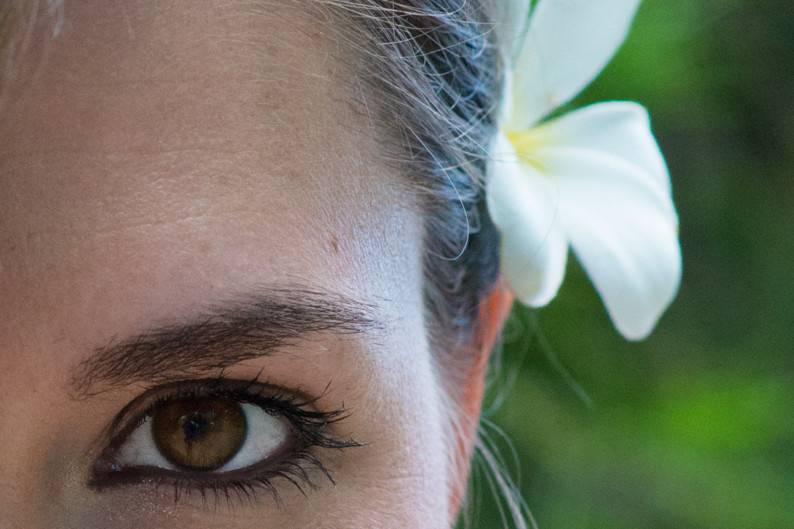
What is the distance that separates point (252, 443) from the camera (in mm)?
730

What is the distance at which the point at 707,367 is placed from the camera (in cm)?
165

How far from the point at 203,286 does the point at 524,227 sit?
0.32 metres

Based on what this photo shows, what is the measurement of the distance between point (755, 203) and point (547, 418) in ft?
1.76

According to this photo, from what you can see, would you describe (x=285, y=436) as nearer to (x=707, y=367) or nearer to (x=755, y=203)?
(x=707, y=367)

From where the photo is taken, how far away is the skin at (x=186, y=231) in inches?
23.4

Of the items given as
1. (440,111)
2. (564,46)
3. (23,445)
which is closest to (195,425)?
(23,445)

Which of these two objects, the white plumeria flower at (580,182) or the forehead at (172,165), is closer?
the forehead at (172,165)

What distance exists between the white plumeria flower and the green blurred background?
26.5 inches

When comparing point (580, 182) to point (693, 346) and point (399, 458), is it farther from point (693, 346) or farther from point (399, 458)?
point (693, 346)

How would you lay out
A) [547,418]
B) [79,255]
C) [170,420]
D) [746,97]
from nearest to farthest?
[79,255] → [170,420] → [547,418] → [746,97]

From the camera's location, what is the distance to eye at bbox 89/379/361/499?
0.68 meters

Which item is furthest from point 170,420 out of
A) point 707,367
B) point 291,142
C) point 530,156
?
point 707,367

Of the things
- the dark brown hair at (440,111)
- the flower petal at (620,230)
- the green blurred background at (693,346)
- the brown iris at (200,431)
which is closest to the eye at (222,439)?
the brown iris at (200,431)

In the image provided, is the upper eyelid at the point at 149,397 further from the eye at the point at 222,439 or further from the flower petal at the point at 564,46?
the flower petal at the point at 564,46
